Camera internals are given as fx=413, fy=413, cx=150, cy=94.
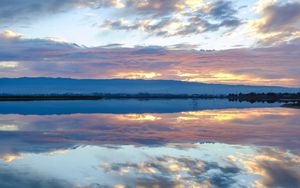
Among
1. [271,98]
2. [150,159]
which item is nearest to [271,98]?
[271,98]

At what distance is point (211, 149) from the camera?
611 inches

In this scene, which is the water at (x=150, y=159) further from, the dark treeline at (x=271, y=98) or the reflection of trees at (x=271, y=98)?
the reflection of trees at (x=271, y=98)

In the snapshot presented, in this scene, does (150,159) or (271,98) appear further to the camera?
(271,98)

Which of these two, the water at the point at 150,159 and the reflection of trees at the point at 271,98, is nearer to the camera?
the water at the point at 150,159

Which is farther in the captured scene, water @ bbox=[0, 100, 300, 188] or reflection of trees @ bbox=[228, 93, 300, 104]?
reflection of trees @ bbox=[228, 93, 300, 104]

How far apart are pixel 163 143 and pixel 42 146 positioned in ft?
16.2

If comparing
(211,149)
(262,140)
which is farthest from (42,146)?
(262,140)

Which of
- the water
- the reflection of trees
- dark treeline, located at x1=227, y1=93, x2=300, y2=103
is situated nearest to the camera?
the water

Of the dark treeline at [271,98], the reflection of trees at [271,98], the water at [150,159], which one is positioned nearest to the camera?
the water at [150,159]

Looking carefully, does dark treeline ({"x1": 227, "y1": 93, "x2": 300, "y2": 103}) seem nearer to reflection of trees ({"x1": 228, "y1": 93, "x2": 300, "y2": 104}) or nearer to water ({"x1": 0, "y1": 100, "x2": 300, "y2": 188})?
reflection of trees ({"x1": 228, "y1": 93, "x2": 300, "y2": 104})

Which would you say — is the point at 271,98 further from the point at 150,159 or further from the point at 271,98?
the point at 150,159

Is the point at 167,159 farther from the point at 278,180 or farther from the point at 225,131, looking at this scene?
the point at 225,131

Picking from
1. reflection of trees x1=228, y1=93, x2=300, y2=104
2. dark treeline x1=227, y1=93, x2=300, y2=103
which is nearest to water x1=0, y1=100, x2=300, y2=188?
dark treeline x1=227, y1=93, x2=300, y2=103

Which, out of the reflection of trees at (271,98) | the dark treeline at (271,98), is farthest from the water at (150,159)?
the reflection of trees at (271,98)
